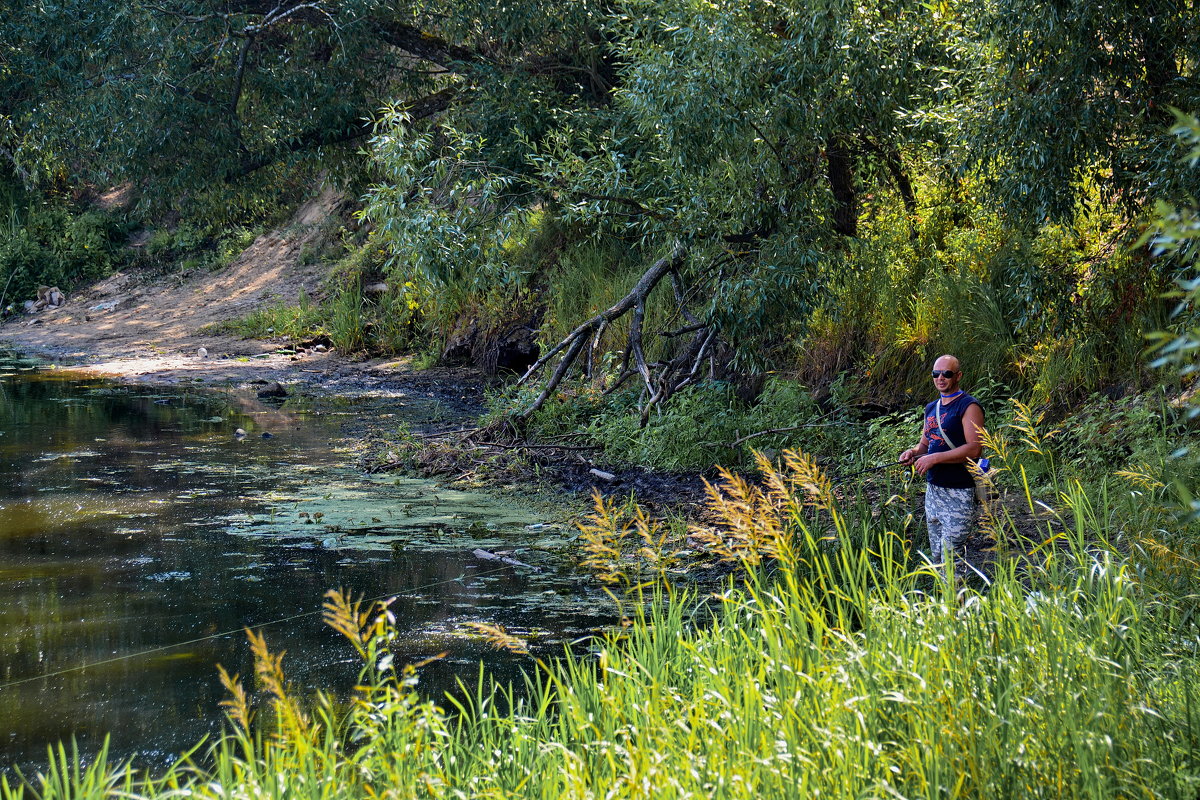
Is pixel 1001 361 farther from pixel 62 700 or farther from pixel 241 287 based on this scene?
pixel 241 287

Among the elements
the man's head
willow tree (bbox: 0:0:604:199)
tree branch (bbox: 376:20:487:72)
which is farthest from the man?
tree branch (bbox: 376:20:487:72)

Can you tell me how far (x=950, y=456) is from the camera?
6094mm

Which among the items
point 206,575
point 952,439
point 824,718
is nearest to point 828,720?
point 824,718

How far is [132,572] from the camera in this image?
24.3 feet

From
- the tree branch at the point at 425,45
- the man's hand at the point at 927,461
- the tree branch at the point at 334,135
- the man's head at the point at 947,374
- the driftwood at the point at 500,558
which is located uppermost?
the tree branch at the point at 425,45

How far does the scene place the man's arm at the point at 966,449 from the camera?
19.8ft

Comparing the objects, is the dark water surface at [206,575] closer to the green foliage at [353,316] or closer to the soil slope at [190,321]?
the soil slope at [190,321]

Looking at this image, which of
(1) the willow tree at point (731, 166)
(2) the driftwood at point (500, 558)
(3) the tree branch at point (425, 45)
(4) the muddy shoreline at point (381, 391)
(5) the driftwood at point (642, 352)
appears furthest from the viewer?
(3) the tree branch at point (425, 45)

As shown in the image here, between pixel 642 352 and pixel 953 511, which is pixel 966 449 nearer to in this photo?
pixel 953 511

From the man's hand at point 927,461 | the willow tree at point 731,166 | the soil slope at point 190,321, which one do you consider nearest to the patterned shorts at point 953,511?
the man's hand at point 927,461

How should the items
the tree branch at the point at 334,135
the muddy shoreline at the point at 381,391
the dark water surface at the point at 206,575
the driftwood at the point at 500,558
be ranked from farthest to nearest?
the tree branch at the point at 334,135 < the muddy shoreline at the point at 381,391 < the driftwood at the point at 500,558 < the dark water surface at the point at 206,575

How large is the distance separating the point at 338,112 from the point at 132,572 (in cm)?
831

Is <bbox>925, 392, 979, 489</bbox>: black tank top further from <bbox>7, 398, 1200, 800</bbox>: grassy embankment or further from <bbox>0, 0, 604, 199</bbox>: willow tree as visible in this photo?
<bbox>0, 0, 604, 199</bbox>: willow tree

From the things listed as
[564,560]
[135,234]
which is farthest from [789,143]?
[135,234]
